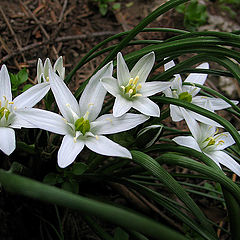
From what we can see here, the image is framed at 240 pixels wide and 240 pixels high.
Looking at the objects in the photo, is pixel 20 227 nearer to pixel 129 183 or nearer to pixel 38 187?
pixel 129 183

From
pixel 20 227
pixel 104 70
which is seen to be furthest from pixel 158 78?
pixel 20 227

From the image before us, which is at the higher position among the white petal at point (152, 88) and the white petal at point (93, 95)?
the white petal at point (152, 88)

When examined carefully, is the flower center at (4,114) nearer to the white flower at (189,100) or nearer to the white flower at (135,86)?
the white flower at (135,86)

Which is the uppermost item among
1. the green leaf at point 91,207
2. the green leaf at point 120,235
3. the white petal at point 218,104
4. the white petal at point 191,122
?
the white petal at point 218,104

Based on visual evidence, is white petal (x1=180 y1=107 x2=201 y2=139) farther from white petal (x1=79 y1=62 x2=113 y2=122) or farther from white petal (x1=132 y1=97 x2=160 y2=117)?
white petal (x1=79 y1=62 x2=113 y2=122)

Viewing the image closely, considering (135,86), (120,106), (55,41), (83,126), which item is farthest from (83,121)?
(55,41)

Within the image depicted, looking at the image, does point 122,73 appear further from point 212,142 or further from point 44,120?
point 212,142

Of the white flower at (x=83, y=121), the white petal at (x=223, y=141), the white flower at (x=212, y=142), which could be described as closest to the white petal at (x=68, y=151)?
the white flower at (x=83, y=121)
